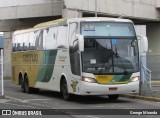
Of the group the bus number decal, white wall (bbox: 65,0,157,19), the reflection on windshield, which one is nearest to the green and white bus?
the reflection on windshield

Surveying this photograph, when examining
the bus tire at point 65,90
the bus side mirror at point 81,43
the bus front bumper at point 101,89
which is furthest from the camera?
the bus tire at point 65,90

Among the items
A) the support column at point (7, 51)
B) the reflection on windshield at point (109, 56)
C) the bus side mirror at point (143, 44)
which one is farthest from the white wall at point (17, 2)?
the reflection on windshield at point (109, 56)

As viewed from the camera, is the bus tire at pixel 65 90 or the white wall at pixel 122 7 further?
the white wall at pixel 122 7

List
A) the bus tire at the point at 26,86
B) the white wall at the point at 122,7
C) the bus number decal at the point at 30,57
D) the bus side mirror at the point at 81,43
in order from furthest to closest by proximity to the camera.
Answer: the white wall at the point at 122,7
the bus tire at the point at 26,86
the bus number decal at the point at 30,57
the bus side mirror at the point at 81,43

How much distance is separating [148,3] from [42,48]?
2044 centimetres

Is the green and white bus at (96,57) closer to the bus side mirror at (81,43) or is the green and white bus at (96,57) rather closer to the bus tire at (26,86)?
the bus side mirror at (81,43)

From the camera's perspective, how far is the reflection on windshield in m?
18.7

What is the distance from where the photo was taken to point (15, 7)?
42.8 meters

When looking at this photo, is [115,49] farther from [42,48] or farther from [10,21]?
[10,21]

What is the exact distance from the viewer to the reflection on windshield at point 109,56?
18.7m

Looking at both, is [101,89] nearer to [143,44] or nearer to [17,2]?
[143,44]

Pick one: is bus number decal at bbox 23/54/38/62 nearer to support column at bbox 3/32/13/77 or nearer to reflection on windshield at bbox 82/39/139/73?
reflection on windshield at bbox 82/39/139/73

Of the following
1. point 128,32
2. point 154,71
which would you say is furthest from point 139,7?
point 128,32

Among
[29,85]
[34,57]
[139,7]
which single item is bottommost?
[29,85]
